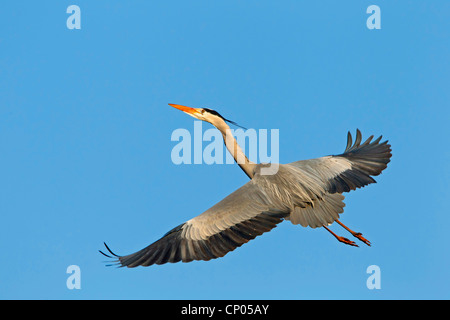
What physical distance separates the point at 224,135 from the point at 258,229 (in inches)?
85.3

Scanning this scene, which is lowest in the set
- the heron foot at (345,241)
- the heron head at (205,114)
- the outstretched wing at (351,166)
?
the heron foot at (345,241)

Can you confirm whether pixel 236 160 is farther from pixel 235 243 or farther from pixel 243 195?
pixel 235 243

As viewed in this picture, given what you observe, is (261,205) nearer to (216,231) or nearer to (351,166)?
(216,231)

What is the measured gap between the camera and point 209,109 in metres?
9.83

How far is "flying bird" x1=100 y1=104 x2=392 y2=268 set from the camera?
7984 millimetres

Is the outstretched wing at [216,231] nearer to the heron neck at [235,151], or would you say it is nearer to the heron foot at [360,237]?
the heron neck at [235,151]

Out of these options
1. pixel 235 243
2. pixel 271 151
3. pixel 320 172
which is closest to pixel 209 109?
pixel 271 151

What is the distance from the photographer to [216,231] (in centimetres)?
815

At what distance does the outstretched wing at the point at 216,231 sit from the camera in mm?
7910

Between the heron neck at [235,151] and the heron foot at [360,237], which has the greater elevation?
the heron neck at [235,151]

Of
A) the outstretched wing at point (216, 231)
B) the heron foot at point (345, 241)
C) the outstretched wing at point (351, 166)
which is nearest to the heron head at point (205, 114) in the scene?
the outstretched wing at point (351, 166)

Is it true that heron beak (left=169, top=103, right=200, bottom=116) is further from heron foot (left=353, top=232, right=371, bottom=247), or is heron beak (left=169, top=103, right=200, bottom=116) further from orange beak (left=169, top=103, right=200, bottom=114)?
heron foot (left=353, top=232, right=371, bottom=247)

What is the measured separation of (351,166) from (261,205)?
6.56ft

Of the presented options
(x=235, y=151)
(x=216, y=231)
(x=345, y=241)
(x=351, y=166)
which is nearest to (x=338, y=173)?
(x=351, y=166)
